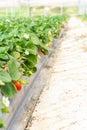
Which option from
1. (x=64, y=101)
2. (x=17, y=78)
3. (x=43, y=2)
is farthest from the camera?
(x=43, y=2)

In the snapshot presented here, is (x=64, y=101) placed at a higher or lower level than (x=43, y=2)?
higher

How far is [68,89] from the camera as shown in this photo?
16.6 feet

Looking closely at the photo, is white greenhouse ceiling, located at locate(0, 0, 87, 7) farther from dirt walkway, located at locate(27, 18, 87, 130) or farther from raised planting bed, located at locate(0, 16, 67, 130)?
raised planting bed, located at locate(0, 16, 67, 130)

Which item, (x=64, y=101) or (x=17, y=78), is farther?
(x=64, y=101)

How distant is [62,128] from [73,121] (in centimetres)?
18

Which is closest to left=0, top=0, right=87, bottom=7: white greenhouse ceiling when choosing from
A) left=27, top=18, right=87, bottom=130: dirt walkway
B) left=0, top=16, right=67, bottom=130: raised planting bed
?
left=27, top=18, right=87, bottom=130: dirt walkway

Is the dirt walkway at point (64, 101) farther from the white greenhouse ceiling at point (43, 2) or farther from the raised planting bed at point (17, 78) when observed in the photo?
the white greenhouse ceiling at point (43, 2)

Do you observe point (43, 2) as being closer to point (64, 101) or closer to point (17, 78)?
A: point (64, 101)

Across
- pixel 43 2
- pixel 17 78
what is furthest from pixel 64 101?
pixel 43 2

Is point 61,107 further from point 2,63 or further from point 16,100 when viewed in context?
point 2,63

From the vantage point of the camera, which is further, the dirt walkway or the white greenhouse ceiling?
the white greenhouse ceiling

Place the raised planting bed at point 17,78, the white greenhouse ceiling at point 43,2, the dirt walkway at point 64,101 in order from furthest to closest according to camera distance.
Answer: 1. the white greenhouse ceiling at point 43,2
2. the dirt walkway at point 64,101
3. the raised planting bed at point 17,78

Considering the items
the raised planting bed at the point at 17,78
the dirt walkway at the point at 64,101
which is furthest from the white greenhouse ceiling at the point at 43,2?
the raised planting bed at the point at 17,78

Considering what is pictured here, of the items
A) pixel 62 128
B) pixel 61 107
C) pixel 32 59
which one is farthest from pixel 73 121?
pixel 32 59
